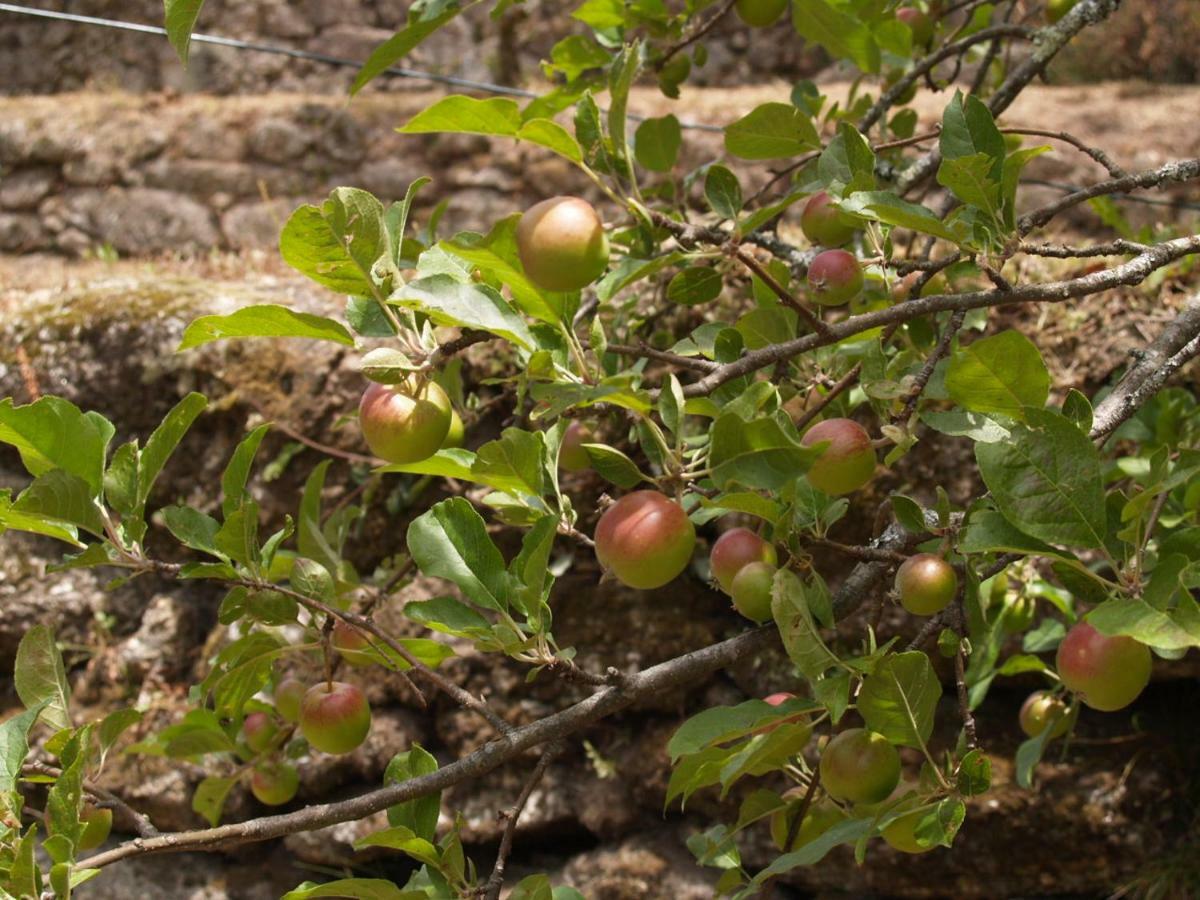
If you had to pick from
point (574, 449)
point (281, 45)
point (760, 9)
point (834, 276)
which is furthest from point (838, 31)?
point (281, 45)

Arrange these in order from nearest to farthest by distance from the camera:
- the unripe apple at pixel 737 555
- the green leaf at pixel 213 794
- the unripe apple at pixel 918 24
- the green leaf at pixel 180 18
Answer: the green leaf at pixel 180 18 → the unripe apple at pixel 737 555 → the green leaf at pixel 213 794 → the unripe apple at pixel 918 24

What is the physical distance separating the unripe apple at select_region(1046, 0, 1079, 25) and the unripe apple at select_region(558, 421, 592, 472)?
2.93 feet

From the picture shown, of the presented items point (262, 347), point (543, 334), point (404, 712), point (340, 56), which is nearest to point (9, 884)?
point (543, 334)

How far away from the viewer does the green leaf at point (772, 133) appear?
0.90 metres

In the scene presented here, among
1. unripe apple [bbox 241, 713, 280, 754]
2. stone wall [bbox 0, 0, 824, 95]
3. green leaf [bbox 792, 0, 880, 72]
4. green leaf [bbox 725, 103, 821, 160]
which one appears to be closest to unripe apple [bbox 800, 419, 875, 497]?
green leaf [bbox 725, 103, 821, 160]

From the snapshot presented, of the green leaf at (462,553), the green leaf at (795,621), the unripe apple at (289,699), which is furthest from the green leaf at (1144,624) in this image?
the unripe apple at (289,699)

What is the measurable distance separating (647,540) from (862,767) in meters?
0.24

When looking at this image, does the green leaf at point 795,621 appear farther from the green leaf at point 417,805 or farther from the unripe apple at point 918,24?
the unripe apple at point 918,24

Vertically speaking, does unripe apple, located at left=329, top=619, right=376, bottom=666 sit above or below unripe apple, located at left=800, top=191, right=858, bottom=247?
below

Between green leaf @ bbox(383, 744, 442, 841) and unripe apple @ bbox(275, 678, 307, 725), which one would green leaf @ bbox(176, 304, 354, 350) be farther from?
unripe apple @ bbox(275, 678, 307, 725)

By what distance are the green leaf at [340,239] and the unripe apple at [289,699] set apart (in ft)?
1.64

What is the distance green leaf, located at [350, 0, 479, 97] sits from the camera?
91 cm

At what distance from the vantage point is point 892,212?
0.71 meters

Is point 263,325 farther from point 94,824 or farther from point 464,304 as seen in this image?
point 94,824
